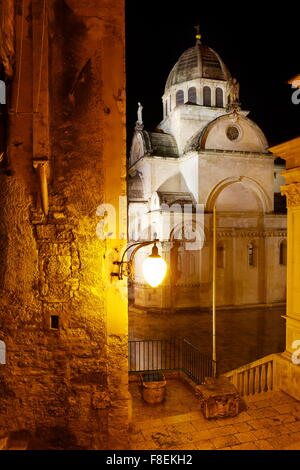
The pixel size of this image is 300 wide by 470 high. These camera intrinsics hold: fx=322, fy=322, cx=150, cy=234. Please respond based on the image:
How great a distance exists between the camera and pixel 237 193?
22422 mm

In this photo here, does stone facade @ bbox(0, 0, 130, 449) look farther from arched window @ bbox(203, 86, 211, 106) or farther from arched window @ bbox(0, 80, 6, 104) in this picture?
arched window @ bbox(203, 86, 211, 106)

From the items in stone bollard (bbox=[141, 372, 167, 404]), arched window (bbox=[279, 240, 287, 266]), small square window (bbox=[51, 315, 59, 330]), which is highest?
arched window (bbox=[279, 240, 287, 266])

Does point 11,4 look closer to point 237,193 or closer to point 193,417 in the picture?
point 193,417

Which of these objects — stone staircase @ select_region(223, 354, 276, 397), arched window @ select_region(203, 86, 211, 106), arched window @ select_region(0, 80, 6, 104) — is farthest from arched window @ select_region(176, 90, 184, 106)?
arched window @ select_region(0, 80, 6, 104)

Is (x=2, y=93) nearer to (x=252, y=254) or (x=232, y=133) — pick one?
(x=232, y=133)

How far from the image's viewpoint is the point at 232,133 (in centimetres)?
2216

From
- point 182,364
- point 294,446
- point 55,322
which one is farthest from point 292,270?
point 55,322

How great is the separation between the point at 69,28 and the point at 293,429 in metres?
7.87

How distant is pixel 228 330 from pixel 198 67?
20.8 m

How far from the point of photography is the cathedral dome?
26281 millimetres

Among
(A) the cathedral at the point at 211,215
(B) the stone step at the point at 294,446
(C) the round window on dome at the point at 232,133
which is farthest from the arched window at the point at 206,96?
(B) the stone step at the point at 294,446

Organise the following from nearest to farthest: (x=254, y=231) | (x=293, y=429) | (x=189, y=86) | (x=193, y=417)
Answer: (x=293, y=429) → (x=193, y=417) → (x=254, y=231) → (x=189, y=86)

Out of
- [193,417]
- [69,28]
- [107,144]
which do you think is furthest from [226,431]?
[69,28]

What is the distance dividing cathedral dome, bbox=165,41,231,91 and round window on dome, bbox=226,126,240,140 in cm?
661
